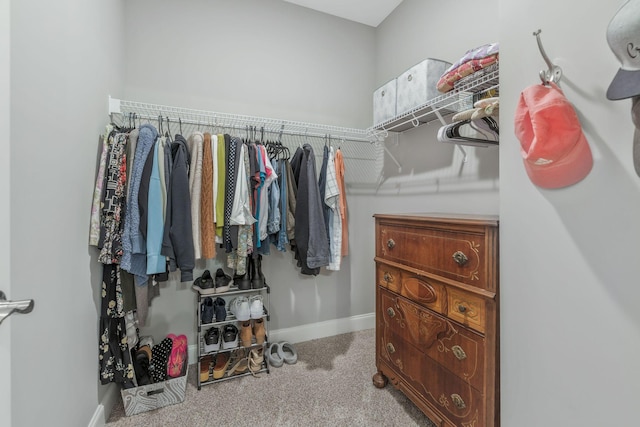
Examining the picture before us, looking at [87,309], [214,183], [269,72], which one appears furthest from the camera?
[269,72]

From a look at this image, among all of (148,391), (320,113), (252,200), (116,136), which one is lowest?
(148,391)

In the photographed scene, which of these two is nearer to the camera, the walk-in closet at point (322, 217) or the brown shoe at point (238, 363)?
the walk-in closet at point (322, 217)

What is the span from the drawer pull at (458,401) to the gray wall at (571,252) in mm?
168

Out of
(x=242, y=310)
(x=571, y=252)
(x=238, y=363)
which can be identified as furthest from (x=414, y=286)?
(x=238, y=363)

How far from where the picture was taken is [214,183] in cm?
167

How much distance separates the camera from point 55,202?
1.03 meters

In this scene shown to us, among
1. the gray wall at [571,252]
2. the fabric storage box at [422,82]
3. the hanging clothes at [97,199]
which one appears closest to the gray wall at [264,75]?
the hanging clothes at [97,199]

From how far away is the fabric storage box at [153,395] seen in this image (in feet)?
5.02

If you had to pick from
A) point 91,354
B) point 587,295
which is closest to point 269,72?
point 91,354

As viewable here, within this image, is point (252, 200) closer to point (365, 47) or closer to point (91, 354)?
point (91, 354)

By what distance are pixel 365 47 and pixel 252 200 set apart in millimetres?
1927

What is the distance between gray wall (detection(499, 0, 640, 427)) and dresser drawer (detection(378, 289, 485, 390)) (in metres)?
0.11

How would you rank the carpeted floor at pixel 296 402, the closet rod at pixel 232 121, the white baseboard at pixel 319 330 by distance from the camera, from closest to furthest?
the carpeted floor at pixel 296 402, the closet rod at pixel 232 121, the white baseboard at pixel 319 330

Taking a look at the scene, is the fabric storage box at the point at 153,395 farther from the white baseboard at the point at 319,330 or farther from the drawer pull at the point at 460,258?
the drawer pull at the point at 460,258
